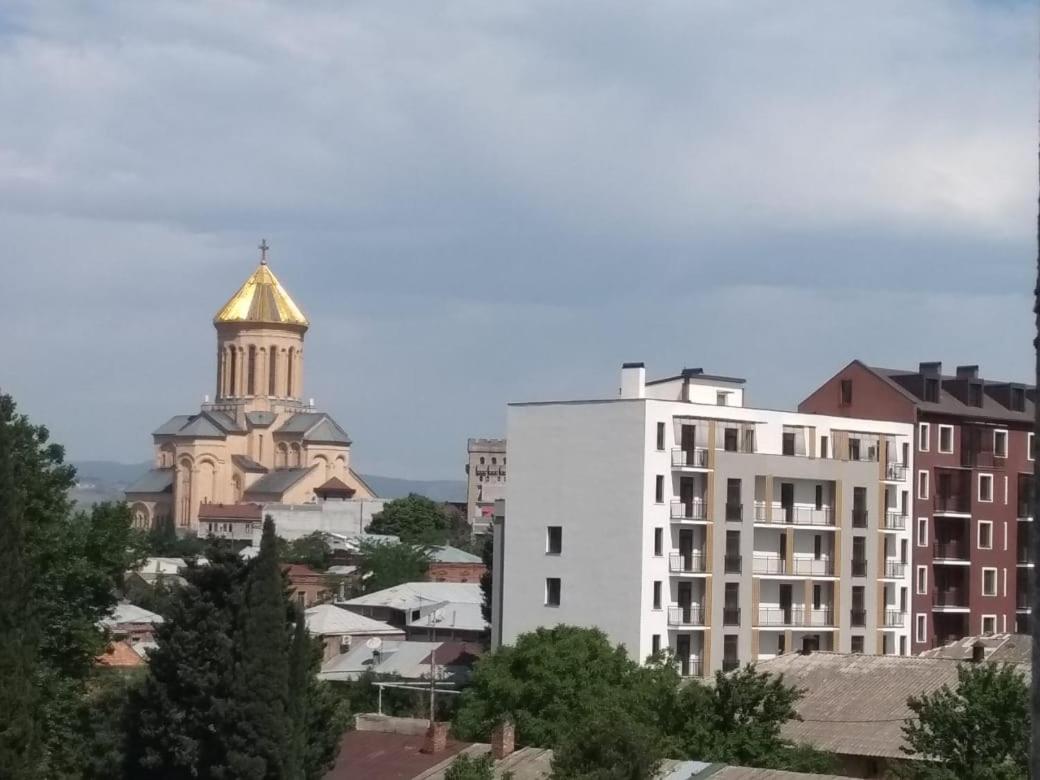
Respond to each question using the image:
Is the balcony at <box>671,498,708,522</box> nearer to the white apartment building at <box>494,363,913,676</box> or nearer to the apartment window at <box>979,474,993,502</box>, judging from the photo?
the white apartment building at <box>494,363,913,676</box>

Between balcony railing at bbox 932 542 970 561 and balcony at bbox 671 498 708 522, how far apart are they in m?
10.1

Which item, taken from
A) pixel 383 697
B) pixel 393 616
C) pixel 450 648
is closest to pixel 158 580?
pixel 393 616

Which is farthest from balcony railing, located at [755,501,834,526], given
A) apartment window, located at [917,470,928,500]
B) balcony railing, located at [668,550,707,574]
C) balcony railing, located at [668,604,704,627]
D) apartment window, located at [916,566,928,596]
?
apartment window, located at [916,566,928,596]

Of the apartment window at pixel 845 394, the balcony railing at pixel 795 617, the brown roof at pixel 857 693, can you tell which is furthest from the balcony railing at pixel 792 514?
the brown roof at pixel 857 693

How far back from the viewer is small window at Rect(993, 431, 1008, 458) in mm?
66562

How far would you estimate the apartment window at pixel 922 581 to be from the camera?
64.7 m

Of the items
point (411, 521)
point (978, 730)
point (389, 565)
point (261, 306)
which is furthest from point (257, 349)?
point (978, 730)

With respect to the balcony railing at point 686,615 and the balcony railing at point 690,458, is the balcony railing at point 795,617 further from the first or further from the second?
the balcony railing at point 690,458

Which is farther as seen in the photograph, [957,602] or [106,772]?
[957,602]

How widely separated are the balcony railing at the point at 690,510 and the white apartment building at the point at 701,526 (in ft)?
0.14

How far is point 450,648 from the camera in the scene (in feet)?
246

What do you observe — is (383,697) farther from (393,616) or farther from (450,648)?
(393,616)

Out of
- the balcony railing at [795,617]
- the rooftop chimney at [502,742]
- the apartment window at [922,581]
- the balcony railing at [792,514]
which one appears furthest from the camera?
the apartment window at [922,581]

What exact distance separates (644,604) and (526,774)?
18.2m
